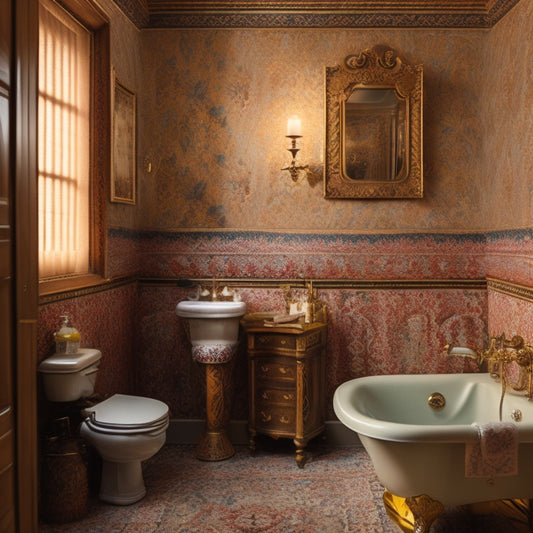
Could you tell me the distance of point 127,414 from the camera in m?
3.10

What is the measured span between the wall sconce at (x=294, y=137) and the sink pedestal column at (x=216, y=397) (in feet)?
4.03

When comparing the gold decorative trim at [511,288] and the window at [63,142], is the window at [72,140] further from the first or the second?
the gold decorative trim at [511,288]

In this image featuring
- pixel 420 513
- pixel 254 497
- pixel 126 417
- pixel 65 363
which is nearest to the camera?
pixel 420 513

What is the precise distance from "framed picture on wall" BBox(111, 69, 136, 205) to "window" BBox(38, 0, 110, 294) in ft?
0.28

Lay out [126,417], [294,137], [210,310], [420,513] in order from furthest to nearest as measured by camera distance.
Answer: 1. [294,137]
2. [210,310]
3. [126,417]
4. [420,513]

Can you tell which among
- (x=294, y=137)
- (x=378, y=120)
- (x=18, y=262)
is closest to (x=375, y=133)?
(x=378, y=120)

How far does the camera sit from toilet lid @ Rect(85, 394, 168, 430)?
2994 mm

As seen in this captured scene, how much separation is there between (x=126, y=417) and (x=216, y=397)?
36.1 inches

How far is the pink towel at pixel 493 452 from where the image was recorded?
2514mm

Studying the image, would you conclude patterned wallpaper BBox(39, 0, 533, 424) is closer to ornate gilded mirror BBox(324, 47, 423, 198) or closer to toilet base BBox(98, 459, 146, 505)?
ornate gilded mirror BBox(324, 47, 423, 198)

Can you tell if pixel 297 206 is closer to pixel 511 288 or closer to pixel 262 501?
pixel 511 288

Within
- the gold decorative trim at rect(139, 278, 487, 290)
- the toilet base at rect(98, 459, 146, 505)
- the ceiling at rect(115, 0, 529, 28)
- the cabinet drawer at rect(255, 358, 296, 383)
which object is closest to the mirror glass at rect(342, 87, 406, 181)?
the ceiling at rect(115, 0, 529, 28)

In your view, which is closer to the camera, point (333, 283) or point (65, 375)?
point (65, 375)

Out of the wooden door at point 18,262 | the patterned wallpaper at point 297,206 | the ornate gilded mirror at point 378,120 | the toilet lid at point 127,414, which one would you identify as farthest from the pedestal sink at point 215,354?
the wooden door at point 18,262
